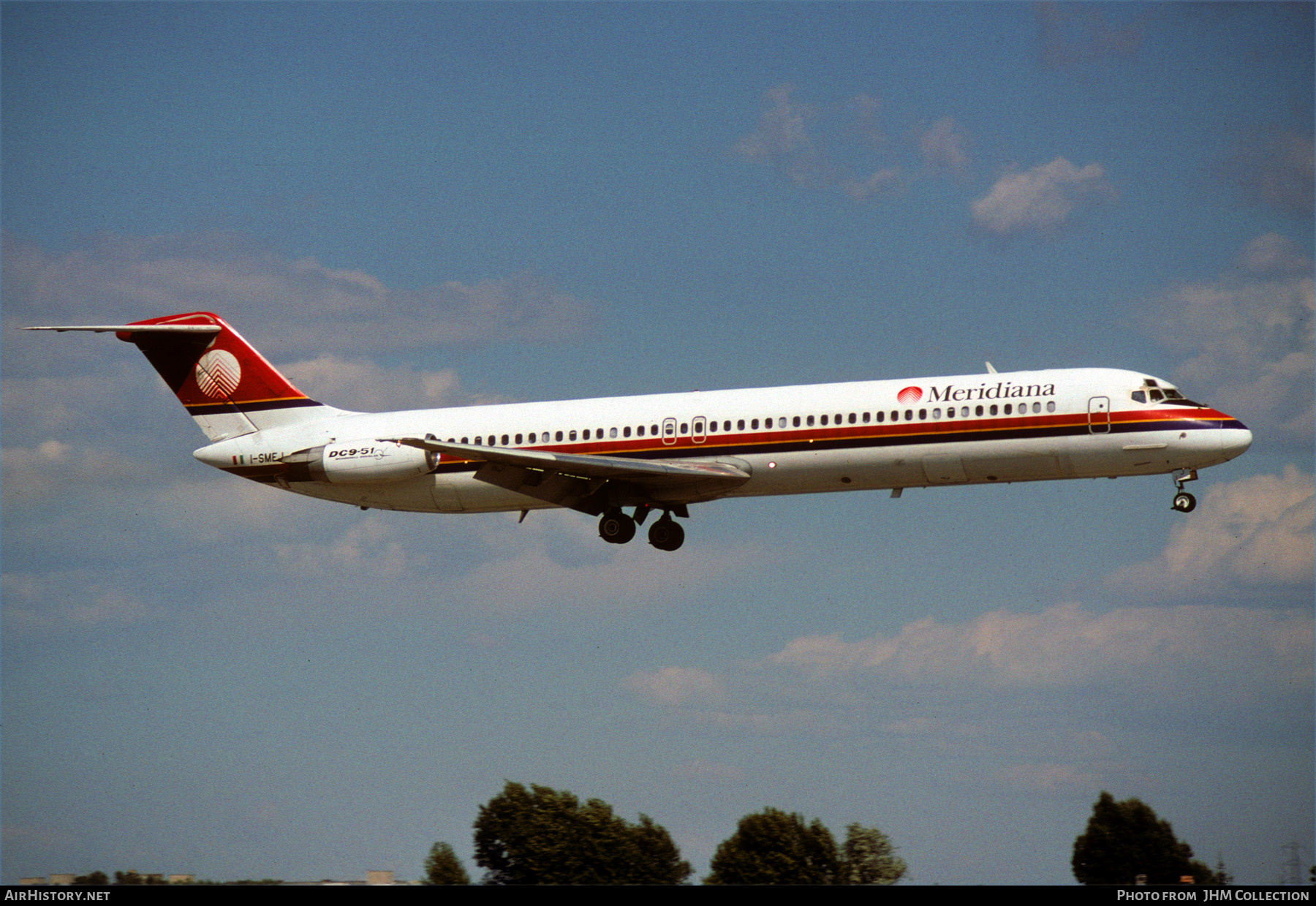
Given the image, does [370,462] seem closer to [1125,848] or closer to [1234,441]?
[1234,441]

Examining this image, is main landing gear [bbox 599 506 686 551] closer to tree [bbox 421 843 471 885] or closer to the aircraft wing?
the aircraft wing

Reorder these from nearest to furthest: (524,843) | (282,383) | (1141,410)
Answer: (1141,410)
(282,383)
(524,843)

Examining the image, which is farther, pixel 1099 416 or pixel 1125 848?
pixel 1125 848

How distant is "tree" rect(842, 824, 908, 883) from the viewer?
83.7 m

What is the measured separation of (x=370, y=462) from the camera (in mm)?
44094

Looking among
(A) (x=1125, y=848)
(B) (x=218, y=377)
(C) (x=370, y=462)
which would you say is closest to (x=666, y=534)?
(C) (x=370, y=462)

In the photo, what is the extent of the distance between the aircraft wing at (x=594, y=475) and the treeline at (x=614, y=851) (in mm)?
36839

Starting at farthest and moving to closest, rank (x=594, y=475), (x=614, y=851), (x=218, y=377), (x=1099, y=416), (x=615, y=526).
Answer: (x=614, y=851) → (x=218, y=377) → (x=615, y=526) → (x=594, y=475) → (x=1099, y=416)

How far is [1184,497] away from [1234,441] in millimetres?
1881

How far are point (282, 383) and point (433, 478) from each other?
23.1 feet

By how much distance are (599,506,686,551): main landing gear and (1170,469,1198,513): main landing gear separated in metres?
13.2
